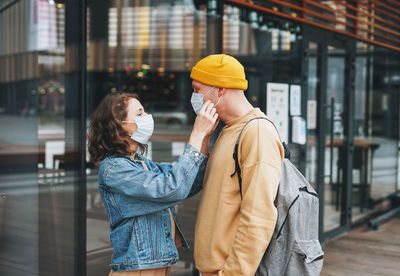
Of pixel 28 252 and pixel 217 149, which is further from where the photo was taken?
pixel 28 252

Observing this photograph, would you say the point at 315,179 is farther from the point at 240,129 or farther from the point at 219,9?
the point at 240,129

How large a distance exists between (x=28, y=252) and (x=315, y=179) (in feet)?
12.4

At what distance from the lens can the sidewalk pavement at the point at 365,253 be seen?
5.20 meters

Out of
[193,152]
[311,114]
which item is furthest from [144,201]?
[311,114]

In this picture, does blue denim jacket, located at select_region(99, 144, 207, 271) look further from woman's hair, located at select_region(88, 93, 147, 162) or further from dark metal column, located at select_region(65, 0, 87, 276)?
dark metal column, located at select_region(65, 0, 87, 276)

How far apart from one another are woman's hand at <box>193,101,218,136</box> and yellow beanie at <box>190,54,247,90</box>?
0.32ft

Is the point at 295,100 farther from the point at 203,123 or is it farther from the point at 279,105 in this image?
the point at 203,123

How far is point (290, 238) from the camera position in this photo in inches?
80.4

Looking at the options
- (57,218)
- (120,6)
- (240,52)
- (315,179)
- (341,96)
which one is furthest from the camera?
(341,96)

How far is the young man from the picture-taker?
77.0 inches

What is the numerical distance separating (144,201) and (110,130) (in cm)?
34

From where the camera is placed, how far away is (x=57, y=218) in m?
3.27

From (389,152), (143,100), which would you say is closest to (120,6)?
(143,100)

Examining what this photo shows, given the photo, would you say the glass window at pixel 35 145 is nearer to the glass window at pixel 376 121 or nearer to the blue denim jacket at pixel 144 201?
the blue denim jacket at pixel 144 201
